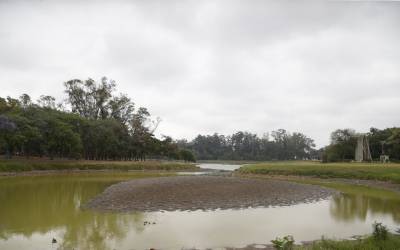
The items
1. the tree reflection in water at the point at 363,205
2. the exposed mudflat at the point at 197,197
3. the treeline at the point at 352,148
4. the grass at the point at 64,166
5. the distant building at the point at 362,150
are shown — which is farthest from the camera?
the treeline at the point at 352,148

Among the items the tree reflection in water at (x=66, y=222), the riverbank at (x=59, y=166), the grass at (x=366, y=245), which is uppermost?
the riverbank at (x=59, y=166)

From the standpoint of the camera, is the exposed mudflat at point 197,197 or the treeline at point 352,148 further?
the treeline at point 352,148

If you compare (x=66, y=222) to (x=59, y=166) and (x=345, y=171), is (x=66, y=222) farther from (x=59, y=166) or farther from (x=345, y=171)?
(x=59, y=166)

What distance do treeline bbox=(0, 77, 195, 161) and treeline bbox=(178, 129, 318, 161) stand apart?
172 ft

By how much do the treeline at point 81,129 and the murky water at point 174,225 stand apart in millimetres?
37664

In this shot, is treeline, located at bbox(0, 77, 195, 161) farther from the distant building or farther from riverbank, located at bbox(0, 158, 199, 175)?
the distant building

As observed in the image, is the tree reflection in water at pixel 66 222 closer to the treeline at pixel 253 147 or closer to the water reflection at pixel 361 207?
the water reflection at pixel 361 207

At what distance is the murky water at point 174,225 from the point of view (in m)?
13.2

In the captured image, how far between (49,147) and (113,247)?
54.8m

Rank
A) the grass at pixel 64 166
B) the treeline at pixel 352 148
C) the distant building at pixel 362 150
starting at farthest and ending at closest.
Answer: the treeline at pixel 352 148
the distant building at pixel 362 150
the grass at pixel 64 166

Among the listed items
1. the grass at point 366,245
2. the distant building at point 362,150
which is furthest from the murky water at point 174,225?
the distant building at point 362,150

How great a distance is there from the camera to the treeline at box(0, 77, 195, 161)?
189 feet

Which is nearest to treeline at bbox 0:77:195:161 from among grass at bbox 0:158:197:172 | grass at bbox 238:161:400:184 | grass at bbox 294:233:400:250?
grass at bbox 0:158:197:172

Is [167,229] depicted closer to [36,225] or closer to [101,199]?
[36,225]
